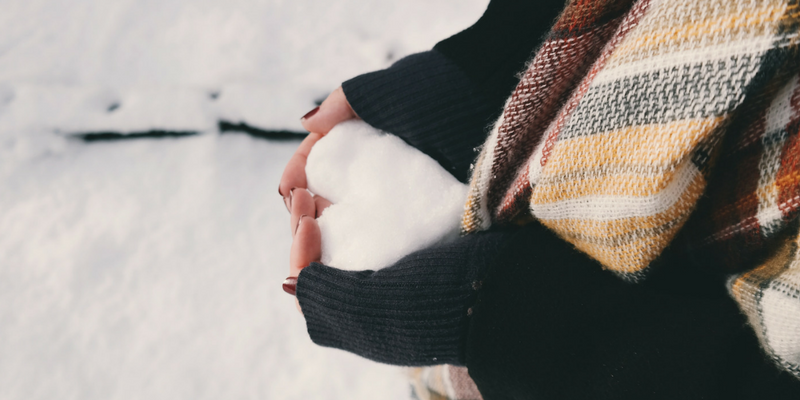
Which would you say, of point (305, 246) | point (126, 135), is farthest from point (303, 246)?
point (126, 135)

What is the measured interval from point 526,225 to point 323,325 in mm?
231

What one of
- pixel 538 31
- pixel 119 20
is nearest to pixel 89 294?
pixel 119 20

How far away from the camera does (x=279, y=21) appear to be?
3.11 feet

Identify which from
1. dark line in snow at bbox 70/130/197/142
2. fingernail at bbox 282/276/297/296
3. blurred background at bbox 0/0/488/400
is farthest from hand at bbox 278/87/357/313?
dark line in snow at bbox 70/130/197/142

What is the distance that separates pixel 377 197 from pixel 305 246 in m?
0.10

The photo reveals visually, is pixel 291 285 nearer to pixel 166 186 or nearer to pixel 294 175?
pixel 294 175

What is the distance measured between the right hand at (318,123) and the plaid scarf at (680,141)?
10.6 inches

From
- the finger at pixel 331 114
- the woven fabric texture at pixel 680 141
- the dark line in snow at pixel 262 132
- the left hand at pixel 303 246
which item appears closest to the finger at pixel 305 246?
the left hand at pixel 303 246

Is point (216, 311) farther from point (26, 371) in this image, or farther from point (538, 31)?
point (538, 31)

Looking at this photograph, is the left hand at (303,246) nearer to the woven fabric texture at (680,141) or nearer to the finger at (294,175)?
the finger at (294,175)

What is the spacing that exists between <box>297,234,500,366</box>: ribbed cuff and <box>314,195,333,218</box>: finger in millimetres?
133

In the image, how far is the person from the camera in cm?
25

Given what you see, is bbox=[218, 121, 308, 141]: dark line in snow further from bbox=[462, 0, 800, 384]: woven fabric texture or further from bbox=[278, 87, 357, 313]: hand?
bbox=[462, 0, 800, 384]: woven fabric texture

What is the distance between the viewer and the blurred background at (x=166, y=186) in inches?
25.8
